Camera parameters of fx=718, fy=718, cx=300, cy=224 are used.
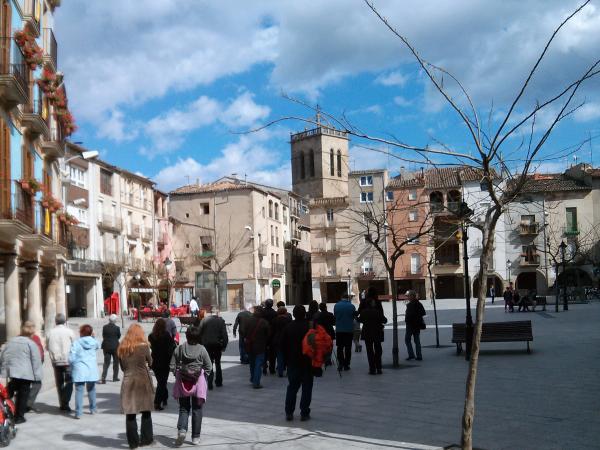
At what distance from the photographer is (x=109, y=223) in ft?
178

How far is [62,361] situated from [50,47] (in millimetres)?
17286

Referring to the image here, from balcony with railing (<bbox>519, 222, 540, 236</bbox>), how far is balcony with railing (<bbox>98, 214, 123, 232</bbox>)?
35.3 metres

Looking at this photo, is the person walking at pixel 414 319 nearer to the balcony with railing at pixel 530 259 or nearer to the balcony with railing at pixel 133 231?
the balcony with railing at pixel 133 231

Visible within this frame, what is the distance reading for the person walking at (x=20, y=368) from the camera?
1047 centimetres

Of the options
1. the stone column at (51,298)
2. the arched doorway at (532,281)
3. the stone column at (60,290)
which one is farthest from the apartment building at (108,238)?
the arched doorway at (532,281)

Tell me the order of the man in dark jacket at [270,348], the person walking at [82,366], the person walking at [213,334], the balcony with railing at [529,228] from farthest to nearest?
the balcony with railing at [529,228]
the man in dark jacket at [270,348]
the person walking at [213,334]
the person walking at [82,366]

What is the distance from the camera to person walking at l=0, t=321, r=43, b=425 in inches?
412

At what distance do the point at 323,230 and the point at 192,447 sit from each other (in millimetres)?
65113

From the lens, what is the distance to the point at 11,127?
61.0 ft

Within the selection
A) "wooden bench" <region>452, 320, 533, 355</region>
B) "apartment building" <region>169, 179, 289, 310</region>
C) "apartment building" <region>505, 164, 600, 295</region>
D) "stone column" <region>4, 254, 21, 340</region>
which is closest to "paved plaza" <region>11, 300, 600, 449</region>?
"wooden bench" <region>452, 320, 533, 355</region>

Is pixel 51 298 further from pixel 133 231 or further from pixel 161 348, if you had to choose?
pixel 133 231

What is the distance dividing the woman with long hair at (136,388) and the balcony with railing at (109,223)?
151 ft

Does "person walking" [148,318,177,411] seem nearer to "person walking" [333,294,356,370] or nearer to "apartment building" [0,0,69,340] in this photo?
"person walking" [333,294,356,370]

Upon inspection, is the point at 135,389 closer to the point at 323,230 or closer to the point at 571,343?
the point at 571,343
